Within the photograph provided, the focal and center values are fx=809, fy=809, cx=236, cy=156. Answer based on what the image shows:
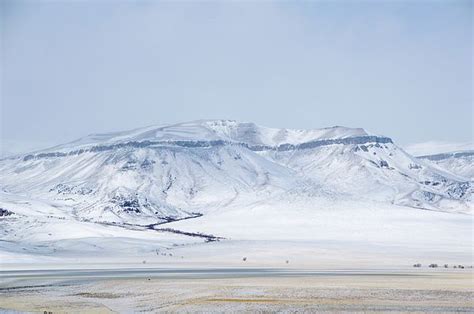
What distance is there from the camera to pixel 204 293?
82.2 meters

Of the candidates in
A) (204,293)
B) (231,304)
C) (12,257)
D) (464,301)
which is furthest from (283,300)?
(12,257)

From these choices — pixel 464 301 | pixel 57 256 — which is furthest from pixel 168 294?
pixel 57 256

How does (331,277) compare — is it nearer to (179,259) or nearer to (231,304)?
(231,304)

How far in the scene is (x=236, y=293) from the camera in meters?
82.2

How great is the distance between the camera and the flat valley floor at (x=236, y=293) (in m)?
70.5

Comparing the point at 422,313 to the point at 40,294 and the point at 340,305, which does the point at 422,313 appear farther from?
the point at 40,294

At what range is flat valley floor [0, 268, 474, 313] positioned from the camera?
7050 cm

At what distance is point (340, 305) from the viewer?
7081 cm

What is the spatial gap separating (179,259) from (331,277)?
77.6 m

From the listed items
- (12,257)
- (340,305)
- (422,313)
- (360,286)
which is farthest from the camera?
(12,257)

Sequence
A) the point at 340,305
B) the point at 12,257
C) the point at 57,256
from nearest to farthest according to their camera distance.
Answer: the point at 340,305, the point at 12,257, the point at 57,256

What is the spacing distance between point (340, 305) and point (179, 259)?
366ft

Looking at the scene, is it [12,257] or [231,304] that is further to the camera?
[12,257]

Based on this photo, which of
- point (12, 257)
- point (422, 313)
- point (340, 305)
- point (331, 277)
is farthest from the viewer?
point (12, 257)
